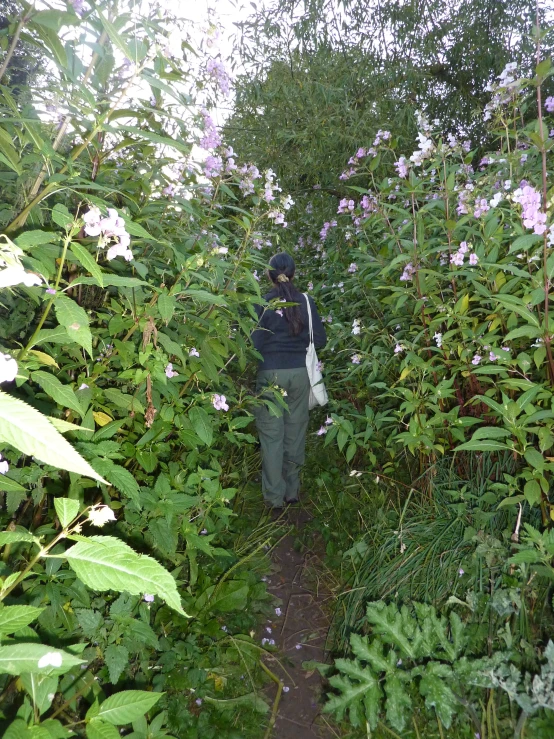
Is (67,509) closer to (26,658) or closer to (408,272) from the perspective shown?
(26,658)

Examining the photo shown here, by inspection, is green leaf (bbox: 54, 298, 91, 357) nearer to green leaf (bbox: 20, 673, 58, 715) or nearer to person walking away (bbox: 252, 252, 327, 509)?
green leaf (bbox: 20, 673, 58, 715)

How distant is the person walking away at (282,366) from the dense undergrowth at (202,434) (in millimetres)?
730

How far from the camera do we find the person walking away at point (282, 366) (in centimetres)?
370

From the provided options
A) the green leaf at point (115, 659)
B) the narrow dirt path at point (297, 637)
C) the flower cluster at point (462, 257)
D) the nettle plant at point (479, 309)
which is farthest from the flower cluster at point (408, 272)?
the green leaf at point (115, 659)

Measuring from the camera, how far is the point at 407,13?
475cm

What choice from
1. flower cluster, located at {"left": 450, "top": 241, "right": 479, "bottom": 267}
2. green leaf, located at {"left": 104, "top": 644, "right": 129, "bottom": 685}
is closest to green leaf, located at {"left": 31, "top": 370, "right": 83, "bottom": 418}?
green leaf, located at {"left": 104, "top": 644, "right": 129, "bottom": 685}

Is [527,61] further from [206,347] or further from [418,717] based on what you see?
[418,717]

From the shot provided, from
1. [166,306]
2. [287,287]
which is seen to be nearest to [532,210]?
[166,306]

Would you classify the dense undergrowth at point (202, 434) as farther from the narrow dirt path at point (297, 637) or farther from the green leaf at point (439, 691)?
the narrow dirt path at point (297, 637)

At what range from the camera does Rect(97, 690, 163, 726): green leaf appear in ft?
4.12

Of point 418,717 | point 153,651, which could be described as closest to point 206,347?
point 153,651

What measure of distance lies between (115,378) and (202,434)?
42cm

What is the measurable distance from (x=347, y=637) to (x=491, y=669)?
0.77m

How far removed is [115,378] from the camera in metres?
2.10
